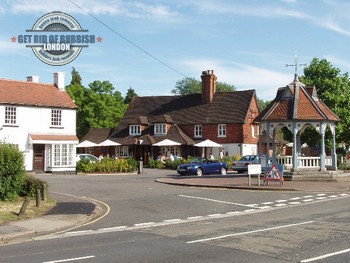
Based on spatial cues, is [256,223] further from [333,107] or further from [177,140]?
[177,140]

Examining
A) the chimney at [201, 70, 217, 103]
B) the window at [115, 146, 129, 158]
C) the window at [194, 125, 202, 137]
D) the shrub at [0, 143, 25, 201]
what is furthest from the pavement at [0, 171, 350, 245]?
the chimney at [201, 70, 217, 103]

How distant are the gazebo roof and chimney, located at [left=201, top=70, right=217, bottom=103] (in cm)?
2504

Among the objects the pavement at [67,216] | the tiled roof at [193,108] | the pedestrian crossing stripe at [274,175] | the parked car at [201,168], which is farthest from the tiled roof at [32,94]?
the pedestrian crossing stripe at [274,175]

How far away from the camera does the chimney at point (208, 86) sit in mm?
56588

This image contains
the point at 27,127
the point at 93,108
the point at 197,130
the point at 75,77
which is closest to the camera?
the point at 27,127

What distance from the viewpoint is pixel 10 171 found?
17.5m

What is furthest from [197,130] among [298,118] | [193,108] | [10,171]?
[10,171]

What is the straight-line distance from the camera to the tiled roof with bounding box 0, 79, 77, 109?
38.0 metres

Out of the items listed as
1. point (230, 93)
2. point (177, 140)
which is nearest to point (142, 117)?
point (177, 140)

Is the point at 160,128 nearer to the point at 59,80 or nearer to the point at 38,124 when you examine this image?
the point at 59,80

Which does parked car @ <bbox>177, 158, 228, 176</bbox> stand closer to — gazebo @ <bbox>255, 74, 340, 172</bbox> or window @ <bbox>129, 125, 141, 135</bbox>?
gazebo @ <bbox>255, 74, 340, 172</bbox>

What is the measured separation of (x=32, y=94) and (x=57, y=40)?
19.1 meters

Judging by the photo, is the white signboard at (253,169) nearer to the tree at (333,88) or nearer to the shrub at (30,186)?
the shrub at (30,186)

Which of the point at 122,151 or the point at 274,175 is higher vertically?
the point at 122,151
